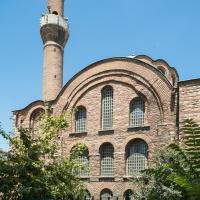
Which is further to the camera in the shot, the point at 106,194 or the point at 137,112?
the point at 106,194

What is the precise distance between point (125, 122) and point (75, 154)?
530 cm

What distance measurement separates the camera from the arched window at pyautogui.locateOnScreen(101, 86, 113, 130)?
23484 millimetres

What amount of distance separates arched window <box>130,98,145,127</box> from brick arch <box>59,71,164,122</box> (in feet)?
2.03

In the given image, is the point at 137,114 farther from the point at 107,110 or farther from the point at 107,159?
the point at 107,159

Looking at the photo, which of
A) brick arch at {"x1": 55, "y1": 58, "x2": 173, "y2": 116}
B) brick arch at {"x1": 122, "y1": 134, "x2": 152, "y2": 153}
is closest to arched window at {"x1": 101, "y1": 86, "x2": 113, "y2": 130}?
brick arch at {"x1": 55, "y1": 58, "x2": 173, "y2": 116}

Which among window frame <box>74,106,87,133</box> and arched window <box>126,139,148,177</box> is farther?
window frame <box>74,106,87,133</box>

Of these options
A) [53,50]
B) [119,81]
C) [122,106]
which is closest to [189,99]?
[122,106]

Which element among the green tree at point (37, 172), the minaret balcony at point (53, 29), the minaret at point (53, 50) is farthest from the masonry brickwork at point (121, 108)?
the minaret balcony at point (53, 29)

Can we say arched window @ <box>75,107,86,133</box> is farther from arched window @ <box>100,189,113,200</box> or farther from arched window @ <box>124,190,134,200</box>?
arched window @ <box>124,190,134,200</box>

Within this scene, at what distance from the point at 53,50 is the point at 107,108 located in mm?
10917

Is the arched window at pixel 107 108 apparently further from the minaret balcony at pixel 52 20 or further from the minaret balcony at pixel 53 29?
the minaret balcony at pixel 52 20

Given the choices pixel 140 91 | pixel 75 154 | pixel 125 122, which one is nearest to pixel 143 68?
pixel 140 91

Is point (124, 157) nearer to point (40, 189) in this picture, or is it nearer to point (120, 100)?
point (120, 100)

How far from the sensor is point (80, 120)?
24719 mm
